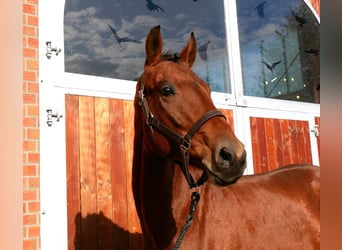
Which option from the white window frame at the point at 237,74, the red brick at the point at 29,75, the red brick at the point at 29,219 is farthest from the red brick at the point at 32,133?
the white window frame at the point at 237,74

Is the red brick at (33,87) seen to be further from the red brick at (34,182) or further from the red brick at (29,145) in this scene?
the red brick at (34,182)

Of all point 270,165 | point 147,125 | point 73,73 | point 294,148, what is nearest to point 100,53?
point 73,73

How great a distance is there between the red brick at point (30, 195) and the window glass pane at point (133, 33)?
106cm

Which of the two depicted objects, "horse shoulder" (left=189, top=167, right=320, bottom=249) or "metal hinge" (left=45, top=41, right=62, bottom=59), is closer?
"horse shoulder" (left=189, top=167, right=320, bottom=249)

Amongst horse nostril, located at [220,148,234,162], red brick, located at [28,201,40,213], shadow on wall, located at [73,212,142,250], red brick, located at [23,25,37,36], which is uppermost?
red brick, located at [23,25,37,36]

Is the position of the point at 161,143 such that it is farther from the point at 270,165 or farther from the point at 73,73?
the point at 270,165

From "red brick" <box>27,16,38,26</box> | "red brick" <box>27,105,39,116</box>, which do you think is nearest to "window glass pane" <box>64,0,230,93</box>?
"red brick" <box>27,16,38,26</box>

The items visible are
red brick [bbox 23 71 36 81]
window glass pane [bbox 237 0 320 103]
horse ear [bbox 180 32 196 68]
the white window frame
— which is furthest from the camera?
window glass pane [bbox 237 0 320 103]

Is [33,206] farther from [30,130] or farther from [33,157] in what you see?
[30,130]

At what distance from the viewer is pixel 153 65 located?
2389mm

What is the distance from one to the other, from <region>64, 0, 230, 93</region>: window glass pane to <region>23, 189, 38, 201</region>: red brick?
106 centimetres

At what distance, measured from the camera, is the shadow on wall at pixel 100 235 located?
121 inches

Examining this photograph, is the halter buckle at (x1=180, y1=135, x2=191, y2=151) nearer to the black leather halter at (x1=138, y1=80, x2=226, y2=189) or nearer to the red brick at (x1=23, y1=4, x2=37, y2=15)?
the black leather halter at (x1=138, y1=80, x2=226, y2=189)

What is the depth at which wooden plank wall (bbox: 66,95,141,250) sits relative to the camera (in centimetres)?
310
